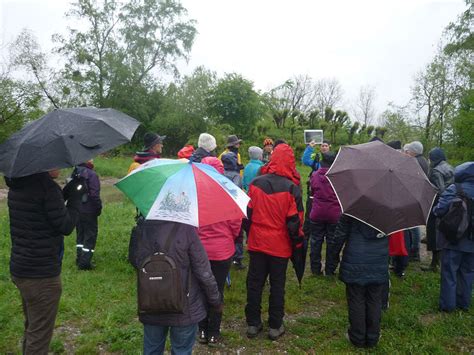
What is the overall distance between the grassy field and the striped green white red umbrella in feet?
6.35

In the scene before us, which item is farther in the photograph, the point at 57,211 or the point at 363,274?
the point at 363,274

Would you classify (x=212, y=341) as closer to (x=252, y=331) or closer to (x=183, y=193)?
(x=252, y=331)

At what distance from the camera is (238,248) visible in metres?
5.97

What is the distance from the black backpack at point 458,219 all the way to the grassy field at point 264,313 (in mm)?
980

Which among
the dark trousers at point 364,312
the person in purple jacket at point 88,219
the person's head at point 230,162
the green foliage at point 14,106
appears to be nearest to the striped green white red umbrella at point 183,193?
the dark trousers at point 364,312

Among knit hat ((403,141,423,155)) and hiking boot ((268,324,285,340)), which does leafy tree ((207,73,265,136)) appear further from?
hiking boot ((268,324,285,340))

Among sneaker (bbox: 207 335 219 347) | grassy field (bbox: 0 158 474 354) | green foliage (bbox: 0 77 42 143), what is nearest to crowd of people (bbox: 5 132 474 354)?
sneaker (bbox: 207 335 219 347)

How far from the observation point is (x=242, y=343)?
3.82 metres

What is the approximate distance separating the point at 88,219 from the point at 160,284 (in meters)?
3.75

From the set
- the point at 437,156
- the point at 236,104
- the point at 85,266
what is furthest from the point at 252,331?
the point at 236,104

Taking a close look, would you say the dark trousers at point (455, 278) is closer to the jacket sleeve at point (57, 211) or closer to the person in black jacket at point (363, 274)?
the person in black jacket at point (363, 274)

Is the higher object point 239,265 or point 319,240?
point 319,240

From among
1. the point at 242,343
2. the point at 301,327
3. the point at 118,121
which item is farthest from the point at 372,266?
the point at 118,121

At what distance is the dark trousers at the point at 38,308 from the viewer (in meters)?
2.85
